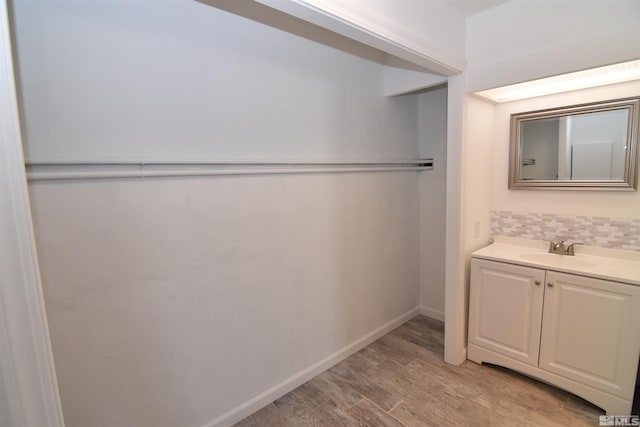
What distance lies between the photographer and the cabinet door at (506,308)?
2.11m

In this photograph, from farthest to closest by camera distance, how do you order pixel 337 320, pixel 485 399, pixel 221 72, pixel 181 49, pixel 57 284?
pixel 337 320
pixel 485 399
pixel 221 72
pixel 181 49
pixel 57 284

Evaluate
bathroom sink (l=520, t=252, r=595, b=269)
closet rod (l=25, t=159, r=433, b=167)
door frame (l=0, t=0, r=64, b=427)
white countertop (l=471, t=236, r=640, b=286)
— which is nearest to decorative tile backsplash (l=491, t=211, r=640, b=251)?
white countertop (l=471, t=236, r=640, b=286)

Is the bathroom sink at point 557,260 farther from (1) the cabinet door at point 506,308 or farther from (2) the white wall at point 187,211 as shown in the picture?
(2) the white wall at point 187,211

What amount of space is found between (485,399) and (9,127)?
2762 mm

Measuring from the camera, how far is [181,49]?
1.60 metres

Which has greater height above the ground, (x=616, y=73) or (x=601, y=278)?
(x=616, y=73)

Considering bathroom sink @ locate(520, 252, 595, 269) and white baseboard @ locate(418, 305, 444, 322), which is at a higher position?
bathroom sink @ locate(520, 252, 595, 269)

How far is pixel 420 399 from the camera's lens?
2090 millimetres

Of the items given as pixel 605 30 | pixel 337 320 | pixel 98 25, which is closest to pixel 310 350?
pixel 337 320

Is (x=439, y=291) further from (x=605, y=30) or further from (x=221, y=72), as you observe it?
(x=221, y=72)

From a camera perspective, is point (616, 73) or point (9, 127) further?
point (616, 73)

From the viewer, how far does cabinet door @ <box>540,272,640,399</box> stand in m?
1.77

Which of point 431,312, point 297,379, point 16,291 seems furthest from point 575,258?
point 16,291

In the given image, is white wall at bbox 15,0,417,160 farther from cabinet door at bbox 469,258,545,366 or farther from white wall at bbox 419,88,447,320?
cabinet door at bbox 469,258,545,366
